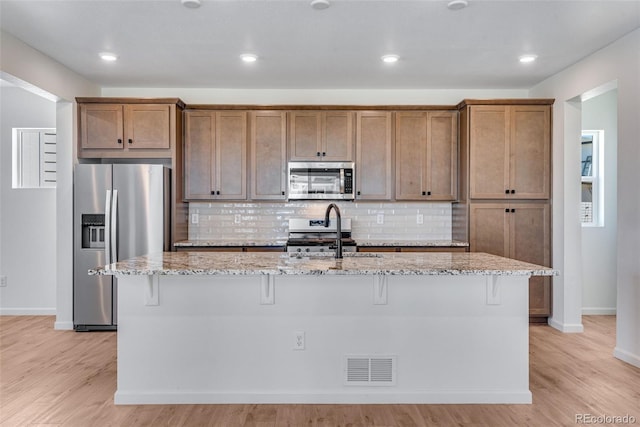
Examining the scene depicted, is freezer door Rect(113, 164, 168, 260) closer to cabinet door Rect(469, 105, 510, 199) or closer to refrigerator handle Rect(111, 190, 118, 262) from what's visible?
refrigerator handle Rect(111, 190, 118, 262)

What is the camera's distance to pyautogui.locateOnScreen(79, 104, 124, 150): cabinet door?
14.8ft

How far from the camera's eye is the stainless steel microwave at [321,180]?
15.4ft

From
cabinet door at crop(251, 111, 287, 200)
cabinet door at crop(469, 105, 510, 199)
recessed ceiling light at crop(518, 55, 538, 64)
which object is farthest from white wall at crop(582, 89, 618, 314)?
cabinet door at crop(251, 111, 287, 200)

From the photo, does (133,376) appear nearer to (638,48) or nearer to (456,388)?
(456,388)

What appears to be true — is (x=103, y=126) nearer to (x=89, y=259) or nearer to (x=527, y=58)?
(x=89, y=259)

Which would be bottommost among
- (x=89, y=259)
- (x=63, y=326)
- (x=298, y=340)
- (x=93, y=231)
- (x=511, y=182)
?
(x=63, y=326)

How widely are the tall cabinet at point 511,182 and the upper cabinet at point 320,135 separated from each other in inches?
51.6

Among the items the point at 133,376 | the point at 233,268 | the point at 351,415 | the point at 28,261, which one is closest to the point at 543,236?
the point at 351,415

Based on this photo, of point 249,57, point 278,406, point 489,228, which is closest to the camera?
point 278,406

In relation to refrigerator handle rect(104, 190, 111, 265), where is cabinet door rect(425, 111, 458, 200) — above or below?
above

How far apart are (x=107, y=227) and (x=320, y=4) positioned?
2.97 metres

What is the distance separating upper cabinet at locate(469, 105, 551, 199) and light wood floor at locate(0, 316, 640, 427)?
5.29ft

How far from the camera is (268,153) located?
15.5 ft

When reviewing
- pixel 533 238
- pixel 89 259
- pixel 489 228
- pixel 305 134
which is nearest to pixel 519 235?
pixel 533 238
